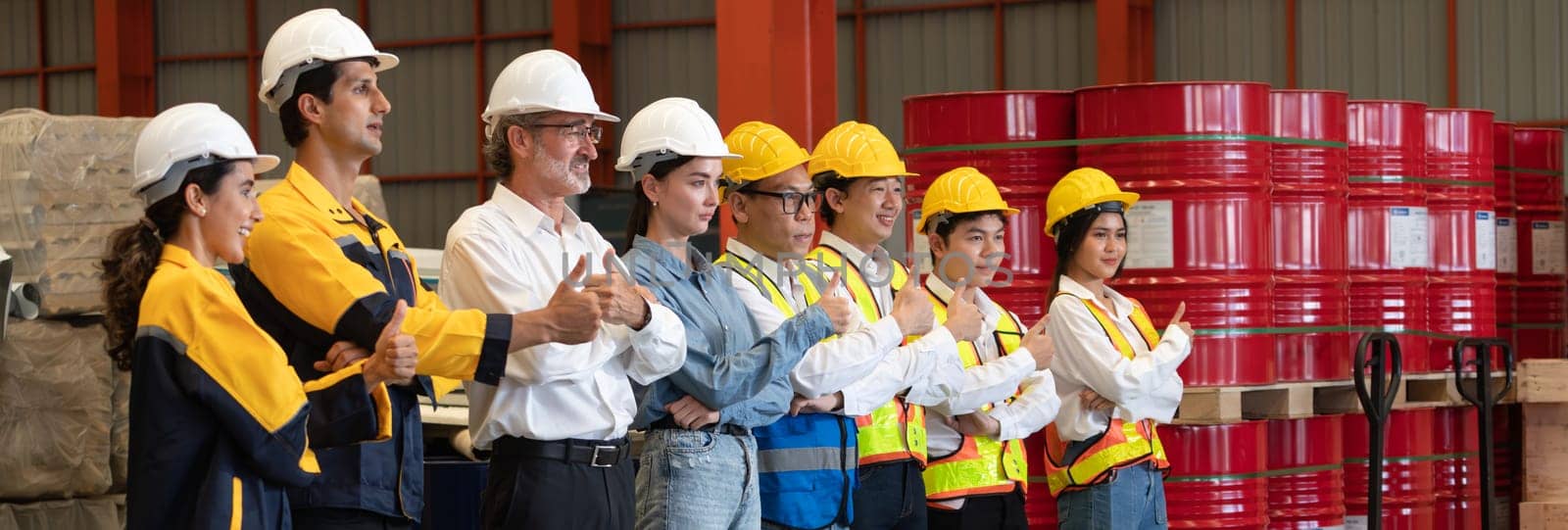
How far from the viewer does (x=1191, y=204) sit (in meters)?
6.39

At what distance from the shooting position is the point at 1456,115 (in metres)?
7.63

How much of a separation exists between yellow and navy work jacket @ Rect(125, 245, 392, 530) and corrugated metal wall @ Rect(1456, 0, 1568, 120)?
47.0 feet

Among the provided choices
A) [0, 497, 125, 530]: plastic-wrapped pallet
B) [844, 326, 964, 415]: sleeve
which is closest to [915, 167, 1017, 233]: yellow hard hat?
[844, 326, 964, 415]: sleeve

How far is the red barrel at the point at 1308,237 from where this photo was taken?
6.60 m

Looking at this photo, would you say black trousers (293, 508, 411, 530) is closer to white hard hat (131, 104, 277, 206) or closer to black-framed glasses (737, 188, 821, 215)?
white hard hat (131, 104, 277, 206)

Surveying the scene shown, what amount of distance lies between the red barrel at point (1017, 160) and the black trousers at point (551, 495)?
307 cm

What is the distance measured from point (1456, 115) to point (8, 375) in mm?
6819

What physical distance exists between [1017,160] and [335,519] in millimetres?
3825

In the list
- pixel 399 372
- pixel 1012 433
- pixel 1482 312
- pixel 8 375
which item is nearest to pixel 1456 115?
pixel 1482 312

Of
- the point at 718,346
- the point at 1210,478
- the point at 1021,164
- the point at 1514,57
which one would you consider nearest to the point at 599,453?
the point at 718,346

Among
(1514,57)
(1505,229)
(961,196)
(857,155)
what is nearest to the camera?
(857,155)

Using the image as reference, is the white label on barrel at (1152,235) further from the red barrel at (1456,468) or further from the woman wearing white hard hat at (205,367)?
the woman wearing white hard hat at (205,367)

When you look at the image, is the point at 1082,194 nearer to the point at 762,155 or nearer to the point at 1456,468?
the point at 762,155

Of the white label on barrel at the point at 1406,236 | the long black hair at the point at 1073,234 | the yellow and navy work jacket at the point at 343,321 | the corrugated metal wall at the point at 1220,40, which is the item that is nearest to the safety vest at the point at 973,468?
the long black hair at the point at 1073,234
